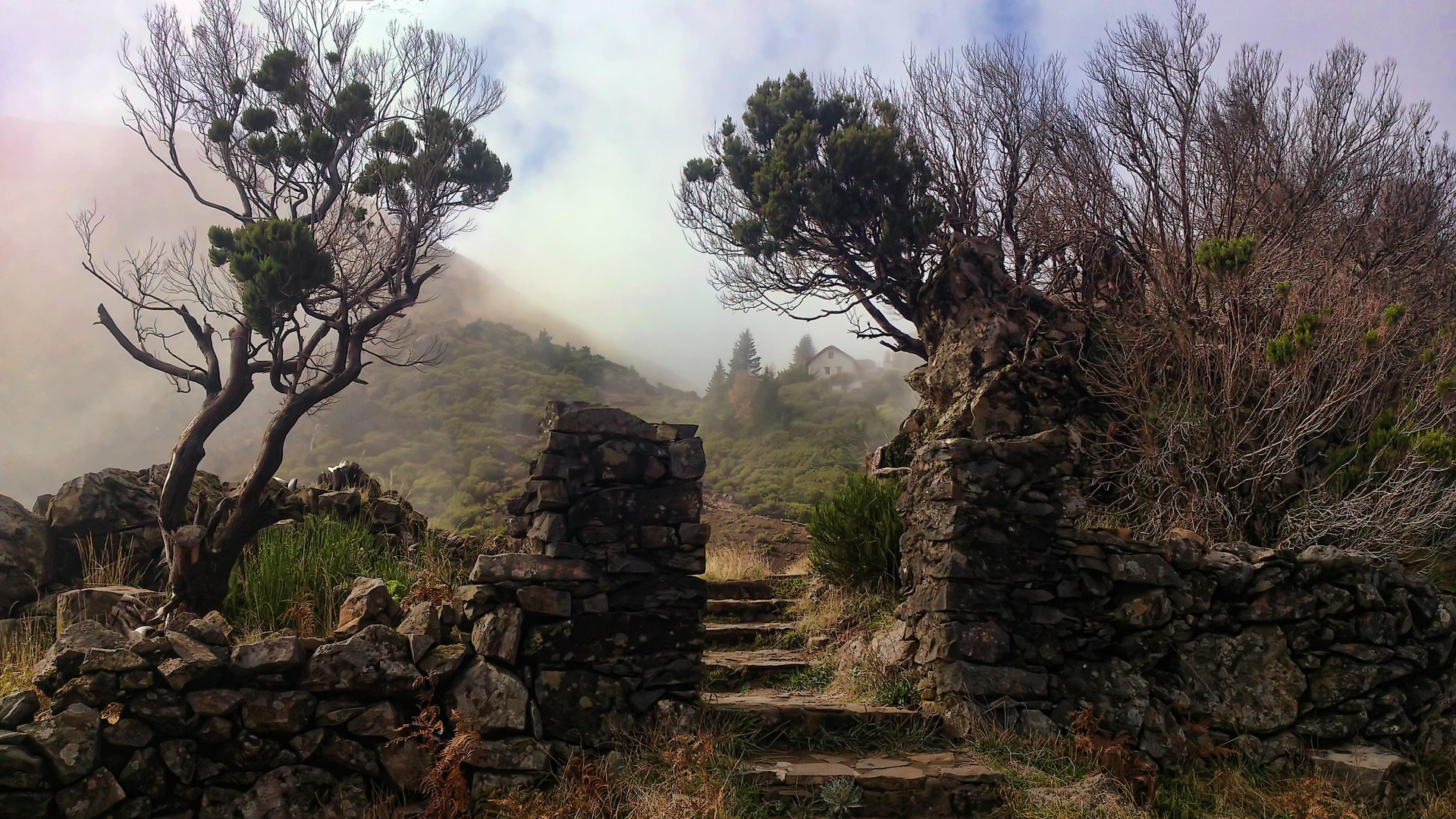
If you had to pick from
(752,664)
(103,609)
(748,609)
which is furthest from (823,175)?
(103,609)

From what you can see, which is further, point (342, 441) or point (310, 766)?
point (342, 441)

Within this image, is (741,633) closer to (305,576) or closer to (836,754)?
(836,754)

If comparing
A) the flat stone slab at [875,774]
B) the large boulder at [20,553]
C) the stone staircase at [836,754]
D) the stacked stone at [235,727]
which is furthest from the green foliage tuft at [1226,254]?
the large boulder at [20,553]

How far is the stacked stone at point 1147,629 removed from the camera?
6137 millimetres

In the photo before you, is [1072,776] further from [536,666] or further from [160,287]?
[160,287]

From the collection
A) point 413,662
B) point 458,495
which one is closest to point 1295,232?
point 413,662

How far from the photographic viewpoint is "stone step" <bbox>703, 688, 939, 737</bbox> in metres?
5.77

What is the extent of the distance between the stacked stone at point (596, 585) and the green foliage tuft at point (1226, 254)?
15.9 feet

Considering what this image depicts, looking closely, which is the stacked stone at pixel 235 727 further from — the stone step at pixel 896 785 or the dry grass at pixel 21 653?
the stone step at pixel 896 785

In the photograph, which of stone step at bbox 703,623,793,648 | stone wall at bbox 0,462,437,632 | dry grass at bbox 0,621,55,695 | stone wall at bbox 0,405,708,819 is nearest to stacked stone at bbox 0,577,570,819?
stone wall at bbox 0,405,708,819

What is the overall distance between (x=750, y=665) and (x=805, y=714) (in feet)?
3.84

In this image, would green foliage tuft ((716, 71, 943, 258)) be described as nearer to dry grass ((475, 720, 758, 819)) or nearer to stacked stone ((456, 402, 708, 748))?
stacked stone ((456, 402, 708, 748))

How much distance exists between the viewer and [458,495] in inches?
837

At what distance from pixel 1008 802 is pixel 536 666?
307 cm
